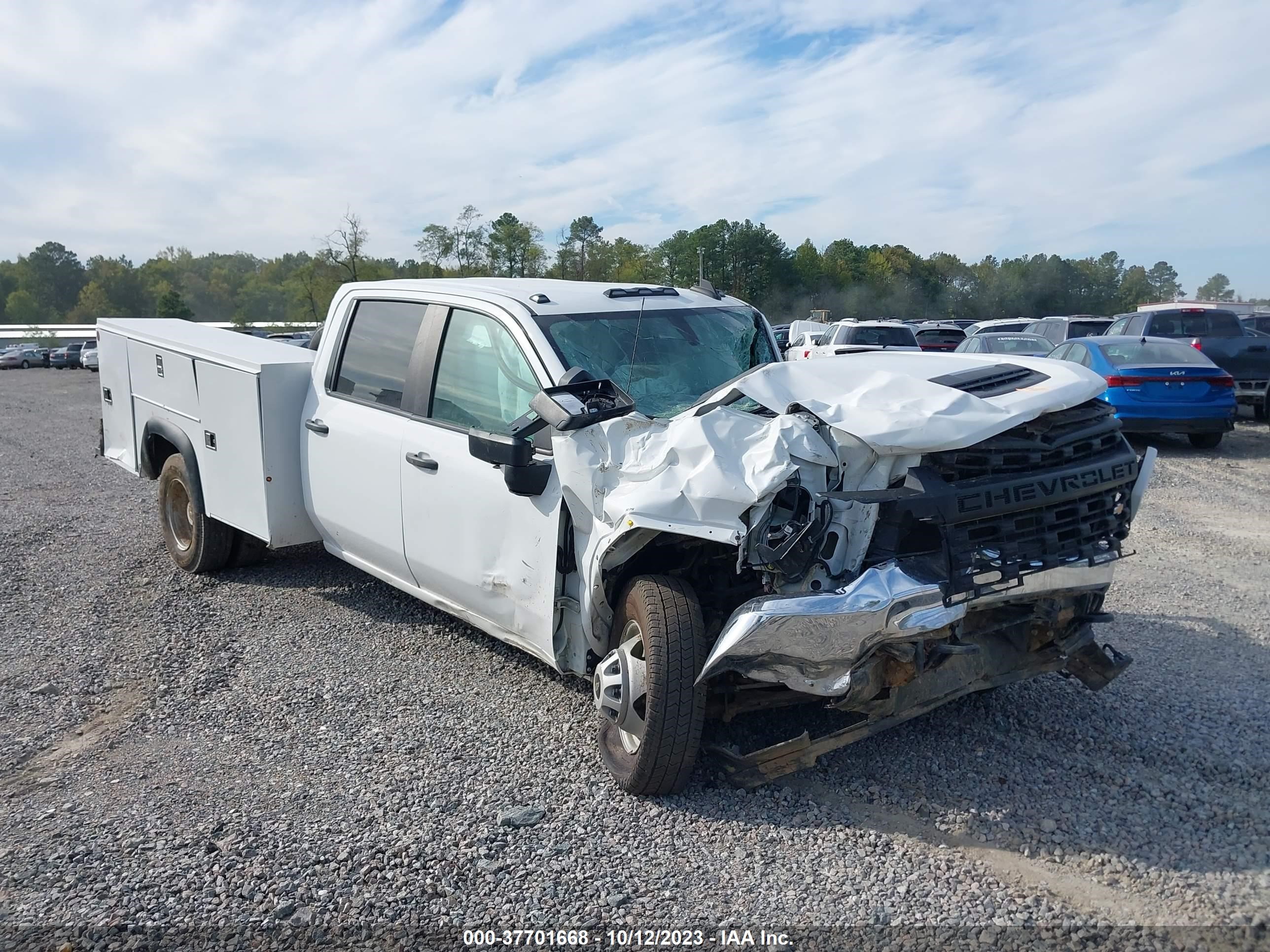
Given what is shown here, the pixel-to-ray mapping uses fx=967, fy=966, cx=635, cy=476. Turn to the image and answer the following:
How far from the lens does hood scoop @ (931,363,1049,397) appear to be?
3.68 m

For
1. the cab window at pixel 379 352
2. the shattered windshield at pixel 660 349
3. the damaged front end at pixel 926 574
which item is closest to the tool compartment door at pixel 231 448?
the cab window at pixel 379 352

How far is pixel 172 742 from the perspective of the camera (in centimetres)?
423

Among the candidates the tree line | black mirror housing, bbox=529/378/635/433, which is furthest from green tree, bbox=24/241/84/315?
black mirror housing, bbox=529/378/635/433

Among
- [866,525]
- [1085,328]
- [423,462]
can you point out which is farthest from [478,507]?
[1085,328]

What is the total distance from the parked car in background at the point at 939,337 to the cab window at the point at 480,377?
1739 centimetres

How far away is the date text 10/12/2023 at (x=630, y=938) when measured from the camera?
285 cm

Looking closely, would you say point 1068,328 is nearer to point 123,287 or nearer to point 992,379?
point 992,379

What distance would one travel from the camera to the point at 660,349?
186 inches

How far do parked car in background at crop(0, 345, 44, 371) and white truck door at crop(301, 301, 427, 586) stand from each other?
60167mm

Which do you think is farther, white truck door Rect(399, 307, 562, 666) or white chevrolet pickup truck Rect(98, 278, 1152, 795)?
white truck door Rect(399, 307, 562, 666)

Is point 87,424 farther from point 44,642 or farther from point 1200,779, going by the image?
point 1200,779

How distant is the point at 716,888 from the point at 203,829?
1854 millimetres

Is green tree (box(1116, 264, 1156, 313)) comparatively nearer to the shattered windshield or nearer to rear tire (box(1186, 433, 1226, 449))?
rear tire (box(1186, 433, 1226, 449))

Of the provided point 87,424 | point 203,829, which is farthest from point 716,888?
point 87,424
